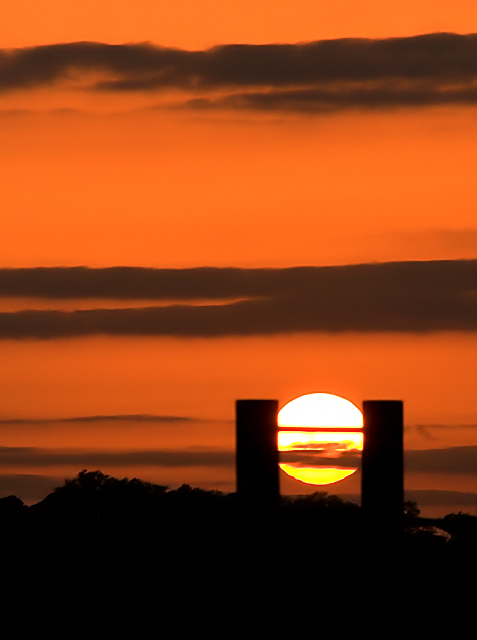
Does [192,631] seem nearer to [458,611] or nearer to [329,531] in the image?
[329,531]

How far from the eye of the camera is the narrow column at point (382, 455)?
24141mm

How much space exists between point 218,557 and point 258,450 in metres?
2.98

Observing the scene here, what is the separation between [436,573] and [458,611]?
85cm

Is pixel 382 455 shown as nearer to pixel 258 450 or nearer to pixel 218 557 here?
pixel 258 450

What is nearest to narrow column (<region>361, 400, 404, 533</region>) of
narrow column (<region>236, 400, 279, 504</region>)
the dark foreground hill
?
the dark foreground hill

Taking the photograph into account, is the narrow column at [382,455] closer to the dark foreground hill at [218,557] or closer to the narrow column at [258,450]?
the dark foreground hill at [218,557]

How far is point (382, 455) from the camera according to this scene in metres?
24.2

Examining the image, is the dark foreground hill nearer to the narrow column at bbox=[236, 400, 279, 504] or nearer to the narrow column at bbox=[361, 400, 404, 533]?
the narrow column at bbox=[236, 400, 279, 504]

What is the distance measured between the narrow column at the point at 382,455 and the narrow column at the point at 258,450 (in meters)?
1.79

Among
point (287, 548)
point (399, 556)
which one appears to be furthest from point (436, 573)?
point (287, 548)

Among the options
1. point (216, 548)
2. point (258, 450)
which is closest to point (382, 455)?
point (258, 450)

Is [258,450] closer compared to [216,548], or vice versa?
[258,450]

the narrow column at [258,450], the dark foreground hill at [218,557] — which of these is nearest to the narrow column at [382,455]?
the dark foreground hill at [218,557]

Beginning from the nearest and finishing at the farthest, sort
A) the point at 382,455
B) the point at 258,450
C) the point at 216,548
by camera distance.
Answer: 1. the point at 382,455
2. the point at 258,450
3. the point at 216,548
